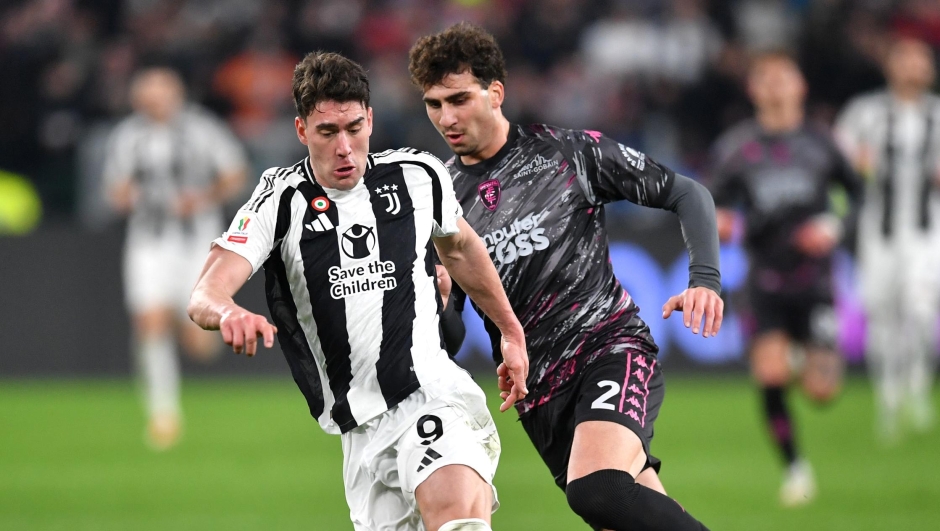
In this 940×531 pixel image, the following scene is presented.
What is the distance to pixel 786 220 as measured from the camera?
30.2 ft

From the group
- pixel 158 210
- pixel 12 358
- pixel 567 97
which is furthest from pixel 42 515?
pixel 567 97

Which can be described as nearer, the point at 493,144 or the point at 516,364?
the point at 516,364

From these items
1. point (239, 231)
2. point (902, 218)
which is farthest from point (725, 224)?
point (239, 231)

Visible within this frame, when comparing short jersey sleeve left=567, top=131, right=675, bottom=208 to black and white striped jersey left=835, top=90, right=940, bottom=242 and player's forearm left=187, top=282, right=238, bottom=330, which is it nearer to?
player's forearm left=187, top=282, right=238, bottom=330

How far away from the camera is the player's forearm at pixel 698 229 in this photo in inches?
198

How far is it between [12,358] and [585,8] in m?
7.24

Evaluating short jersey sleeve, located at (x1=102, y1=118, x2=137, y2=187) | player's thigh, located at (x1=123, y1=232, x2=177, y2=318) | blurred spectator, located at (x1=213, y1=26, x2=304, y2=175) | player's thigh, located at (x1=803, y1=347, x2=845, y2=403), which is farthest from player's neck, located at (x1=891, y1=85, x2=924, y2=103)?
blurred spectator, located at (x1=213, y1=26, x2=304, y2=175)

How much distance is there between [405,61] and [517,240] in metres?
10.7

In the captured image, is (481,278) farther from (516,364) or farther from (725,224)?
(725,224)

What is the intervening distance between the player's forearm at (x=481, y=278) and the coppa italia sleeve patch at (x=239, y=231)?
0.81m

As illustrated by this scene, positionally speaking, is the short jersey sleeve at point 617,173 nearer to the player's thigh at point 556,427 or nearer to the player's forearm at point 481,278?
the player's forearm at point 481,278

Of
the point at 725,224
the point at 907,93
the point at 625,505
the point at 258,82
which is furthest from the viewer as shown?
the point at 258,82

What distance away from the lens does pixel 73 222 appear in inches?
581

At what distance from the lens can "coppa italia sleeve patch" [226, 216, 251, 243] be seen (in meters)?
4.33
